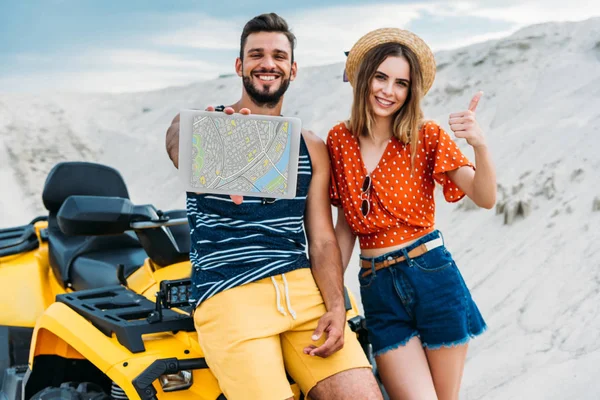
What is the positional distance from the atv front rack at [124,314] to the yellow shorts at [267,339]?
0.63 feet

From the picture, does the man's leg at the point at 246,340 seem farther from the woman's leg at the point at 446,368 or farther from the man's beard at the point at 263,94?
the man's beard at the point at 263,94

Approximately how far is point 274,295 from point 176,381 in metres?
0.45

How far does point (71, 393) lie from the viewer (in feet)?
9.10

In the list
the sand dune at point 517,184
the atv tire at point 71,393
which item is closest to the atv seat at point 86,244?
the atv tire at point 71,393

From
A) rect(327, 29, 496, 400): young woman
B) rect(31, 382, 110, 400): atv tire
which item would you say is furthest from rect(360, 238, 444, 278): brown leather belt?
rect(31, 382, 110, 400): atv tire

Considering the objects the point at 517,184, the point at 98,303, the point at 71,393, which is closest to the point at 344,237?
the point at 98,303

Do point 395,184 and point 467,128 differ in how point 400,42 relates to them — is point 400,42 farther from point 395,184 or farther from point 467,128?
point 395,184

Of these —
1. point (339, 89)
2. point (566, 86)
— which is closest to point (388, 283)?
point (566, 86)

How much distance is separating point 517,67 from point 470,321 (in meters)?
11.9

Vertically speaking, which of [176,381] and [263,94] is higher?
[263,94]

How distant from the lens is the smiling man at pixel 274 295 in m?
2.31

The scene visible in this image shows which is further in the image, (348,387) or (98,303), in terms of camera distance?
(98,303)

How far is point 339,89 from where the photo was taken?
1989 cm

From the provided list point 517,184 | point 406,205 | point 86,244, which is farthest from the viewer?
point 517,184
